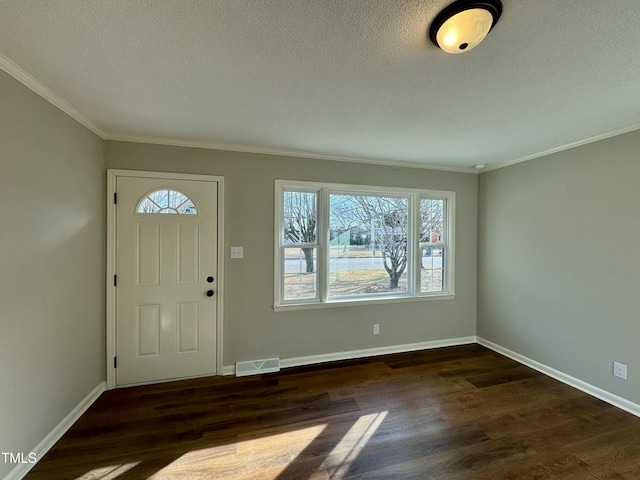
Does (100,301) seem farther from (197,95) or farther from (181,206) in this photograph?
(197,95)

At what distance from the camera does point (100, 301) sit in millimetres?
2430

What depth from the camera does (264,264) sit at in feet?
9.54

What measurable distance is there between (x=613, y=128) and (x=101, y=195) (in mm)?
4499

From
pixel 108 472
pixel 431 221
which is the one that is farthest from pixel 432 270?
pixel 108 472

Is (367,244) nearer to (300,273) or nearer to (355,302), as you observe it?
(355,302)

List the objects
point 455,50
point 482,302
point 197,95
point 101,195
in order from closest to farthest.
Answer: point 455,50 < point 197,95 < point 101,195 < point 482,302

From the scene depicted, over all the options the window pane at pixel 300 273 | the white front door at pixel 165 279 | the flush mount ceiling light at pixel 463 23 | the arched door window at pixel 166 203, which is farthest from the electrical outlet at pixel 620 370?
the arched door window at pixel 166 203

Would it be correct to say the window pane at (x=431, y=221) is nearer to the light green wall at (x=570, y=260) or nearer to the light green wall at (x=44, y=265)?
the light green wall at (x=570, y=260)

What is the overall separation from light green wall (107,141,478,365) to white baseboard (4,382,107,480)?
1.10 meters

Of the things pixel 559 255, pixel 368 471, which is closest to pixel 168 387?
pixel 368 471

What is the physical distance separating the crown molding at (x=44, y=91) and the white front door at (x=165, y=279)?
1.79 ft

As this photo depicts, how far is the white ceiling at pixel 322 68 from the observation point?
1150mm

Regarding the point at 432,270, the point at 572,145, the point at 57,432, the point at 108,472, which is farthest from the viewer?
the point at 432,270

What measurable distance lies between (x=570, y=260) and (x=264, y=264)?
10.2ft
